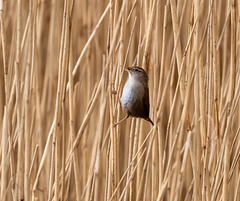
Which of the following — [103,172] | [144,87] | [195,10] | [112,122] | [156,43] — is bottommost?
[103,172]

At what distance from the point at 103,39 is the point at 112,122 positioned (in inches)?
45.3

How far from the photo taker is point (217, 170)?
163 cm

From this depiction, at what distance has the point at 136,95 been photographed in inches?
70.9

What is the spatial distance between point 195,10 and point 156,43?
23cm

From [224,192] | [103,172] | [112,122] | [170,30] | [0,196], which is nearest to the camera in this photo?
[112,122]

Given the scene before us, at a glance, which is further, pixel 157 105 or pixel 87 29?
pixel 87 29

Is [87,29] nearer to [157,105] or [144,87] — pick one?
[144,87]

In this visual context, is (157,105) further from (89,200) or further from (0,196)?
(0,196)

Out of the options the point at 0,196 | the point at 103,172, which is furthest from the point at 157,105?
the point at 103,172

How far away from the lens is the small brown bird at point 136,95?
1.74 meters

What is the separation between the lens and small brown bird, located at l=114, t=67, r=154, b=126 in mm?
1744

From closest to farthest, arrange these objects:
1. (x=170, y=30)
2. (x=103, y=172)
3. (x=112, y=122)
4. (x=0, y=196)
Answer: (x=112, y=122) → (x=0, y=196) → (x=103, y=172) → (x=170, y=30)

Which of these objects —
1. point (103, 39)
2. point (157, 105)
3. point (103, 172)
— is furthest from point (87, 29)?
point (157, 105)

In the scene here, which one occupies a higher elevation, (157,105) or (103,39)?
(103,39)
